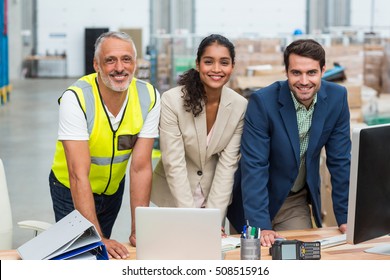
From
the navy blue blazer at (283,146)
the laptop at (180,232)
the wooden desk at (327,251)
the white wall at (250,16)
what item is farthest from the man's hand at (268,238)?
the white wall at (250,16)

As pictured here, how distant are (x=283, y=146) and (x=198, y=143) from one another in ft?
1.42

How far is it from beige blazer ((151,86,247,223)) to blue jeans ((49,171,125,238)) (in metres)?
0.39

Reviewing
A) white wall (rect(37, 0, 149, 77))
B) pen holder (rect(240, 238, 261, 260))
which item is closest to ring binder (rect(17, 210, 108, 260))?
pen holder (rect(240, 238, 261, 260))

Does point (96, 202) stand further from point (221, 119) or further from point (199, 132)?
point (221, 119)

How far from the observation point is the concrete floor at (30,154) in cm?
811

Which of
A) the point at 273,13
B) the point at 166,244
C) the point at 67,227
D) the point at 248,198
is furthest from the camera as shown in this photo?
the point at 273,13

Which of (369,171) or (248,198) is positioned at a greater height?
(369,171)

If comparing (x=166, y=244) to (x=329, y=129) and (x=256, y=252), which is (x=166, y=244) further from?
(x=329, y=129)

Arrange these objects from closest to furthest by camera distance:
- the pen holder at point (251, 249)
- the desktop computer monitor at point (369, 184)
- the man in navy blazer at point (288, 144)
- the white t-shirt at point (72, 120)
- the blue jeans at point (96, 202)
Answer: the desktop computer monitor at point (369, 184) → the pen holder at point (251, 249) → the white t-shirt at point (72, 120) → the man in navy blazer at point (288, 144) → the blue jeans at point (96, 202)

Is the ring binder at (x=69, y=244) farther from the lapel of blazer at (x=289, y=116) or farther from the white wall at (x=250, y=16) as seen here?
the white wall at (x=250, y=16)

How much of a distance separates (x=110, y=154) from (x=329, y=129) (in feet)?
3.40

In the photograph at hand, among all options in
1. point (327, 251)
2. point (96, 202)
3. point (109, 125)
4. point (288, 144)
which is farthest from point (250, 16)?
point (327, 251)
